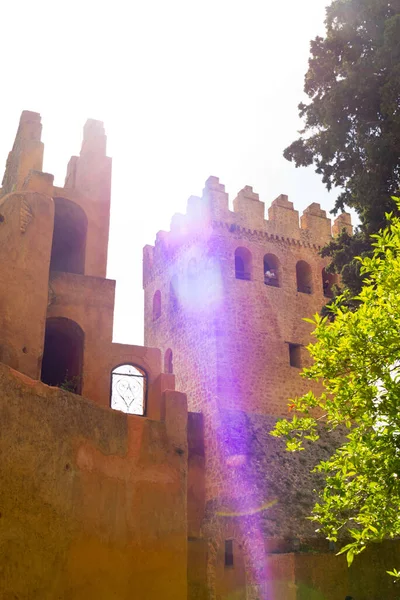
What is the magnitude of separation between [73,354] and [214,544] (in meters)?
7.42

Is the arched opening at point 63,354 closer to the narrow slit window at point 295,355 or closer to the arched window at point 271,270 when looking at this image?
the narrow slit window at point 295,355

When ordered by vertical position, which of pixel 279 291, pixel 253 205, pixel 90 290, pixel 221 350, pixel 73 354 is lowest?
pixel 73 354

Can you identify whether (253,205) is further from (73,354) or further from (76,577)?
(76,577)

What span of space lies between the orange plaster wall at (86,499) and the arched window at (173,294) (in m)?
13.6

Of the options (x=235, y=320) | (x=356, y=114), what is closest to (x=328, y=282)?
(x=235, y=320)

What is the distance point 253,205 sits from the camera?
24953mm

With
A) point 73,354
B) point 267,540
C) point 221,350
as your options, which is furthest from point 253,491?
point 73,354

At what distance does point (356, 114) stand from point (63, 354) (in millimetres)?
8775

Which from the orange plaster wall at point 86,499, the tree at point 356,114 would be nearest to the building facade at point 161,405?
the orange plaster wall at point 86,499

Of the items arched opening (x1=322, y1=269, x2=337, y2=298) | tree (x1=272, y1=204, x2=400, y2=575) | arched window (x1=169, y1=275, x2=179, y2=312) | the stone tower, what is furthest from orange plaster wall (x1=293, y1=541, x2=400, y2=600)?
arched opening (x1=322, y1=269, x2=337, y2=298)

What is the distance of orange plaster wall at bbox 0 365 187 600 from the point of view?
26.8 feet

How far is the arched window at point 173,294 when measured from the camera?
1009 inches

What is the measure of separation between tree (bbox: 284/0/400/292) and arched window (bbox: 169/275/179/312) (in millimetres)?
9367

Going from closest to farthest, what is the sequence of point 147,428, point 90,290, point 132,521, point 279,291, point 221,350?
point 132,521 < point 147,428 < point 90,290 < point 221,350 < point 279,291
